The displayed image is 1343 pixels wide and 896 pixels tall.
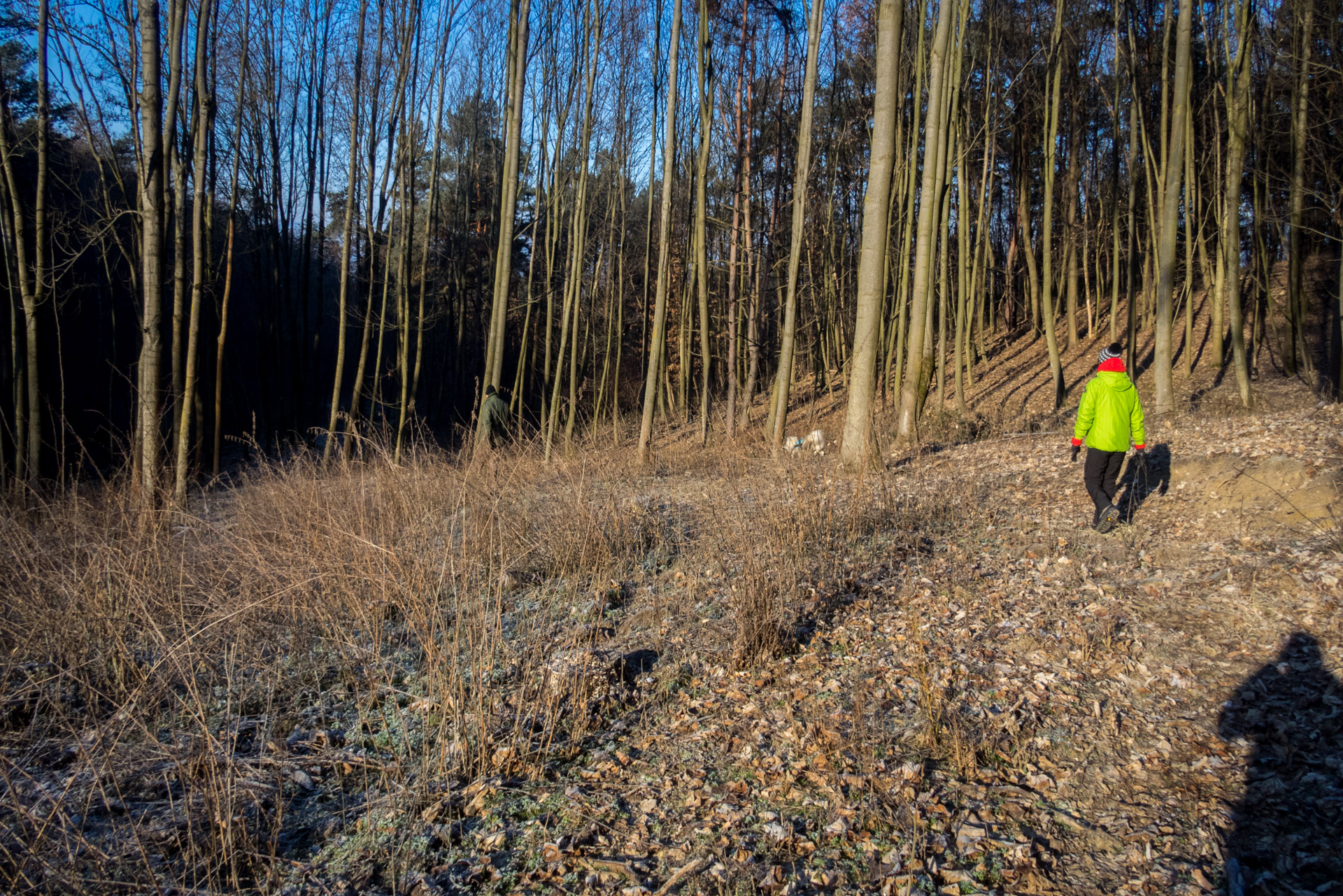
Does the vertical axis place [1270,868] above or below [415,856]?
above

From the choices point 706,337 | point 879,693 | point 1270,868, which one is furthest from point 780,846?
point 706,337

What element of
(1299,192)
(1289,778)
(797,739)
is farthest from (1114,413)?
(1299,192)

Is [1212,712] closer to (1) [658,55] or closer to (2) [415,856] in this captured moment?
(2) [415,856]

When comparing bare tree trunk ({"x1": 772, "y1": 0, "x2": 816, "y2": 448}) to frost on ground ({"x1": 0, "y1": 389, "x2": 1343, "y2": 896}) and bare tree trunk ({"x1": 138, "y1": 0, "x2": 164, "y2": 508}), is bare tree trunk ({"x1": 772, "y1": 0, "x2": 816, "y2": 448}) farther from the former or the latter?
bare tree trunk ({"x1": 138, "y1": 0, "x2": 164, "y2": 508})

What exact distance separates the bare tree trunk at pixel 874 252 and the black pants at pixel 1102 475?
2.47 metres

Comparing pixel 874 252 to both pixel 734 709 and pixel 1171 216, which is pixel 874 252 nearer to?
pixel 1171 216

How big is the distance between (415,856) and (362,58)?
52.9 feet

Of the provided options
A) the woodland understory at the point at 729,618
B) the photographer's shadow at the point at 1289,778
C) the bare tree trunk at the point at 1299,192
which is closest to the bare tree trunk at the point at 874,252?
the woodland understory at the point at 729,618

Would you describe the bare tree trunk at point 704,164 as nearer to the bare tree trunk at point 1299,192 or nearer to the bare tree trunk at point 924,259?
the bare tree trunk at point 924,259

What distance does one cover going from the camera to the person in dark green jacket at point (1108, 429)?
575cm

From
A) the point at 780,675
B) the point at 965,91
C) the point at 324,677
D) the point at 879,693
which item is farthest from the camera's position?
the point at 965,91

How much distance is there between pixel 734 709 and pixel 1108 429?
4.29m

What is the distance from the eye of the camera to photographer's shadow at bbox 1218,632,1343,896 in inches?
95.3

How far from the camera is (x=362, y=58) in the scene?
14227 mm
